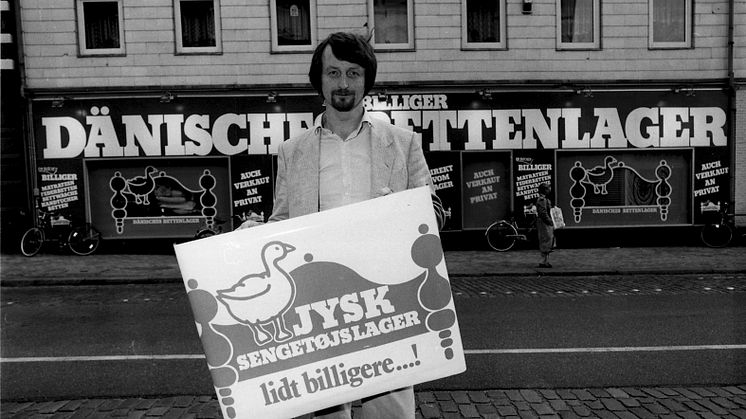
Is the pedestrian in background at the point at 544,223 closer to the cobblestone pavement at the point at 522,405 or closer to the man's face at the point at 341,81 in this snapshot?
the cobblestone pavement at the point at 522,405

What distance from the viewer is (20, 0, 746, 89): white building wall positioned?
14336mm

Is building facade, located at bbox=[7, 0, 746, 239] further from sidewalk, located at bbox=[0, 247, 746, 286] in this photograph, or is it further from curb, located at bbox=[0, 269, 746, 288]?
curb, located at bbox=[0, 269, 746, 288]

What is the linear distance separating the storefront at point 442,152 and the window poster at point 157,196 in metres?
0.02

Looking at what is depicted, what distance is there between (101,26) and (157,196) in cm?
441

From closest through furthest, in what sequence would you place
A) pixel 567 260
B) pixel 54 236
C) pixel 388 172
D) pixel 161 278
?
pixel 388 172
pixel 161 278
pixel 567 260
pixel 54 236

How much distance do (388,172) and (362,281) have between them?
0.56 m

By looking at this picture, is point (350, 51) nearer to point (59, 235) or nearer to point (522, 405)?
point (522, 405)

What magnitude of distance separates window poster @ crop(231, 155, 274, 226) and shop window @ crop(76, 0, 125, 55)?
13.7ft

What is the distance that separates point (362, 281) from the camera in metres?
2.06

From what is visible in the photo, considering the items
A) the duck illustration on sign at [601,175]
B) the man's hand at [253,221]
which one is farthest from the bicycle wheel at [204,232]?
the man's hand at [253,221]

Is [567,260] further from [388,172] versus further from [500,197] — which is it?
[388,172]

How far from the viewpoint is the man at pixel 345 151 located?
7.75 ft

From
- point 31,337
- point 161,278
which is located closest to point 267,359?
point 31,337

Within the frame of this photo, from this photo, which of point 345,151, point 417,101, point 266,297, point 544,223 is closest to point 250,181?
point 417,101
